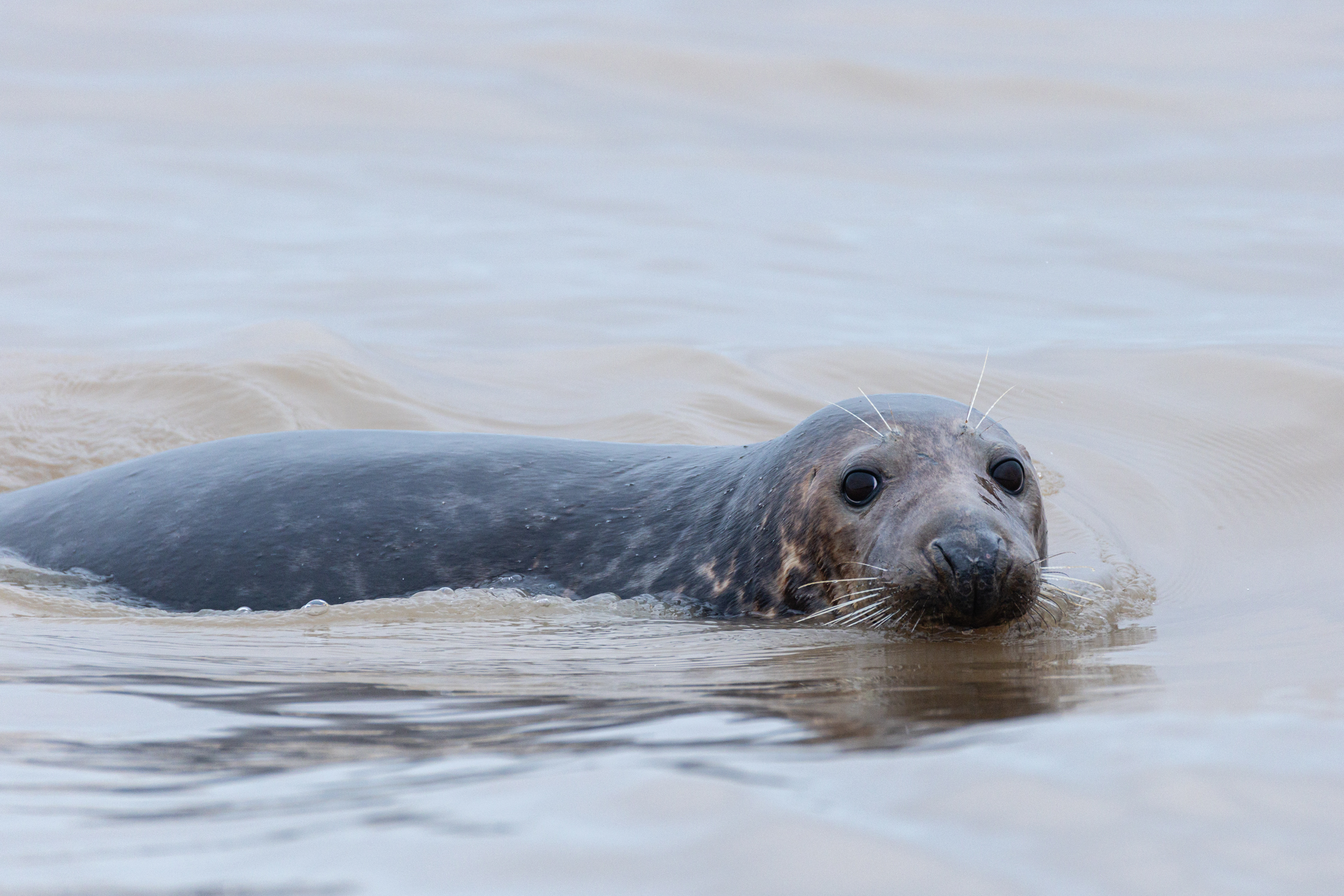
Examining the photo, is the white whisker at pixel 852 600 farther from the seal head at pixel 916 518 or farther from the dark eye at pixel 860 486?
the dark eye at pixel 860 486

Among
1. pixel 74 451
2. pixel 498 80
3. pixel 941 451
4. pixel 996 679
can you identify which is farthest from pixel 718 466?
pixel 498 80

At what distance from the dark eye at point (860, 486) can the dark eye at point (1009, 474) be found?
35 centimetres

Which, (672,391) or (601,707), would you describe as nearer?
(601,707)

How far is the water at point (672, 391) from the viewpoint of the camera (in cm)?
185

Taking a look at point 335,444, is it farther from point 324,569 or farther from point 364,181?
point 364,181

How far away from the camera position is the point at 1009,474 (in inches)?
175

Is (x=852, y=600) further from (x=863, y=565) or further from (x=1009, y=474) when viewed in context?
(x=1009, y=474)

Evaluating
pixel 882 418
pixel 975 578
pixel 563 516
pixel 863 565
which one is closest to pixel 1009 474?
pixel 882 418

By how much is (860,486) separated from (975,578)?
643 mm

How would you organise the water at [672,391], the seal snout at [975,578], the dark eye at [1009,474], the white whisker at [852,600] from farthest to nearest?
the dark eye at [1009,474], the white whisker at [852,600], the seal snout at [975,578], the water at [672,391]

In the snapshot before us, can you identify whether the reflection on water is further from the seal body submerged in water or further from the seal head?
the seal body submerged in water

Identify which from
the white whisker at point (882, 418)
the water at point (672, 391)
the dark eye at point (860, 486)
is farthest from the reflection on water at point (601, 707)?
the white whisker at point (882, 418)

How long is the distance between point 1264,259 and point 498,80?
8.61 m

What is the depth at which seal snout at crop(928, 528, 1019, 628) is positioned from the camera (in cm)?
384
